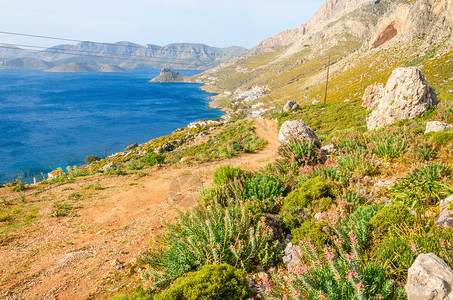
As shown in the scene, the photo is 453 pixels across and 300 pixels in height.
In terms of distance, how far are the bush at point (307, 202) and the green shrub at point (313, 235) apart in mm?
589

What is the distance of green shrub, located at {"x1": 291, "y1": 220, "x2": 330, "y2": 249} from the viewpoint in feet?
13.6

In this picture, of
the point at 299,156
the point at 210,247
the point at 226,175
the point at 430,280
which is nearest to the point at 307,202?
the point at 210,247

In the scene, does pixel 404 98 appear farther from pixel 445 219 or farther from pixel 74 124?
pixel 74 124

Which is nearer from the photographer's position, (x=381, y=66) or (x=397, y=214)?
(x=397, y=214)

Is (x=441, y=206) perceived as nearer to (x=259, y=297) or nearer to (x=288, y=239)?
(x=288, y=239)

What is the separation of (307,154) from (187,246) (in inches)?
250

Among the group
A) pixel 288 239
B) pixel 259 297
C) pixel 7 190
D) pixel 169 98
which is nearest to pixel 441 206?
pixel 288 239

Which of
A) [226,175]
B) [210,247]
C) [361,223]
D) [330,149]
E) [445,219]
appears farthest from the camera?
[330,149]

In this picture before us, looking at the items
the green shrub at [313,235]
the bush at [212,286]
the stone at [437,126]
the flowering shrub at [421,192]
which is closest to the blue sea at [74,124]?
the bush at [212,286]

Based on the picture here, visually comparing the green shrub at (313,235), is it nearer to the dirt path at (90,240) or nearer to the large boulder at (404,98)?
the dirt path at (90,240)

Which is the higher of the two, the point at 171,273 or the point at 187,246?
the point at 187,246

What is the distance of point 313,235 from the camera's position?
A: 4277mm

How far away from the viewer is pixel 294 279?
2.94 m

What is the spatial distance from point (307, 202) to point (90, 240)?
6.25m
